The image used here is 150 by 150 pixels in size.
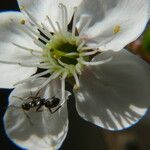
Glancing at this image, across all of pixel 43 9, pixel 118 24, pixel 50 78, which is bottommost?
pixel 50 78

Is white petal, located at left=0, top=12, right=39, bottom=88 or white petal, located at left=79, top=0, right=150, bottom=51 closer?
white petal, located at left=79, top=0, right=150, bottom=51

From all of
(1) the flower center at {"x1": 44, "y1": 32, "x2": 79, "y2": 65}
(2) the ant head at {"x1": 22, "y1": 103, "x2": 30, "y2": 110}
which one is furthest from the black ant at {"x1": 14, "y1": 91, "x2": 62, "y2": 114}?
(1) the flower center at {"x1": 44, "y1": 32, "x2": 79, "y2": 65}

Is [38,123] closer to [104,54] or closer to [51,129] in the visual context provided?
[51,129]

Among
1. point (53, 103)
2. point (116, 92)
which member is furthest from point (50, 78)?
point (116, 92)

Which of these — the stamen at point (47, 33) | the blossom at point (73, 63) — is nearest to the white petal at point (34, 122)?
the blossom at point (73, 63)

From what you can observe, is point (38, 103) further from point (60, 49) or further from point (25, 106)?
point (60, 49)

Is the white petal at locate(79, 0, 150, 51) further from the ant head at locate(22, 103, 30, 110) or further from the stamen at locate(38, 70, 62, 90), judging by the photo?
the ant head at locate(22, 103, 30, 110)

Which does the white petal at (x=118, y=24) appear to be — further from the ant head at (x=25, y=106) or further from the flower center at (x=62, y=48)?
the ant head at (x=25, y=106)

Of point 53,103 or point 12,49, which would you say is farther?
point 12,49
